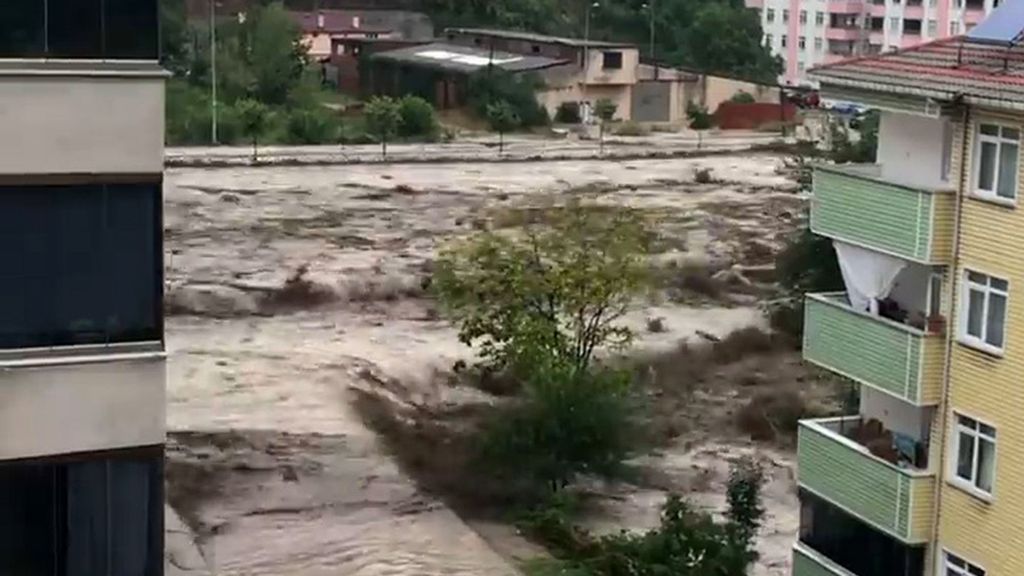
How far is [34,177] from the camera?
10281 millimetres

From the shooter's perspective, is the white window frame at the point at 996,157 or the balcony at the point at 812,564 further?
the balcony at the point at 812,564

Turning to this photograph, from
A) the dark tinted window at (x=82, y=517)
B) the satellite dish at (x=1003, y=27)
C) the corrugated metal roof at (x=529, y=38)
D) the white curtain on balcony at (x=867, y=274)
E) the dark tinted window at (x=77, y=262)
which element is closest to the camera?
the dark tinted window at (x=77, y=262)

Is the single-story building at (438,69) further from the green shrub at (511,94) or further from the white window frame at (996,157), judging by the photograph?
the white window frame at (996,157)

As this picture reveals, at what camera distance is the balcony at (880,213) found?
12.9 m

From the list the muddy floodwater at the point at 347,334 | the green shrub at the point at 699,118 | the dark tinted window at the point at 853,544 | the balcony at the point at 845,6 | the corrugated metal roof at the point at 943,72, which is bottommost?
the muddy floodwater at the point at 347,334

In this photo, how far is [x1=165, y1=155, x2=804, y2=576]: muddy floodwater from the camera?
64.3 feet

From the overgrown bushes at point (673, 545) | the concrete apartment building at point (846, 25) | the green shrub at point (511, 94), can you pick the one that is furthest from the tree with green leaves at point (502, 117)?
the overgrown bushes at point (673, 545)

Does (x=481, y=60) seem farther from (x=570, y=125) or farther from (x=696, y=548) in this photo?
(x=696, y=548)

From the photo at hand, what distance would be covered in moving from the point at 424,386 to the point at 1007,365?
16.2 m

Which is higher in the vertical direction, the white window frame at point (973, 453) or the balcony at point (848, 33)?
the balcony at point (848, 33)

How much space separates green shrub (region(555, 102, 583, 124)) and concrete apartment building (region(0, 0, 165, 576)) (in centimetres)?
6331

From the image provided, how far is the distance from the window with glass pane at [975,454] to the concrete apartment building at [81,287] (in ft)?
20.4

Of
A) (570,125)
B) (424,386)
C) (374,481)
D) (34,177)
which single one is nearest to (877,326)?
(34,177)

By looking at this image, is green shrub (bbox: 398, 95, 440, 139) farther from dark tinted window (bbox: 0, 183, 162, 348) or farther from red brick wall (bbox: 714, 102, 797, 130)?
dark tinted window (bbox: 0, 183, 162, 348)
